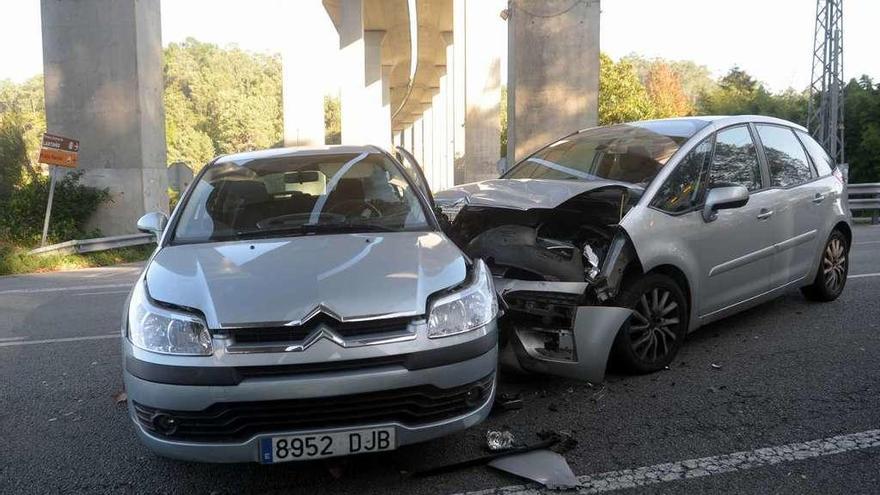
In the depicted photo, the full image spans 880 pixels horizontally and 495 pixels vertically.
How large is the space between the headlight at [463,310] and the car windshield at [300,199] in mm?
913

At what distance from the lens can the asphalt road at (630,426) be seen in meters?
3.15

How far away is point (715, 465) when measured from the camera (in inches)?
127

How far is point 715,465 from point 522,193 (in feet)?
7.19

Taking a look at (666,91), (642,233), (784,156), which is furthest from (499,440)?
(666,91)

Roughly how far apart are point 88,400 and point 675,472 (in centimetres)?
363

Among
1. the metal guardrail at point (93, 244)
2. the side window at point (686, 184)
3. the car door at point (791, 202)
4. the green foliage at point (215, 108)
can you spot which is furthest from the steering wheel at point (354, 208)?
the green foliage at point (215, 108)

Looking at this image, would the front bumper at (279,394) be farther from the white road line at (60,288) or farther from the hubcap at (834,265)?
the white road line at (60,288)

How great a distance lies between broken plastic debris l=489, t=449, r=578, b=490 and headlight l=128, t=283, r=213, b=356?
1.47 metres

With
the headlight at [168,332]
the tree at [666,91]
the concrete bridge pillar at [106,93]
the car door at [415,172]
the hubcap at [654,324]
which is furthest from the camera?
the tree at [666,91]

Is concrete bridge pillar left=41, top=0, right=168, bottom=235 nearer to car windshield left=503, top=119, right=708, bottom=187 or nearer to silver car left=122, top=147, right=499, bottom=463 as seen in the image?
car windshield left=503, top=119, right=708, bottom=187

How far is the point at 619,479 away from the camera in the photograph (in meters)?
3.12

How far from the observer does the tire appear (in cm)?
603

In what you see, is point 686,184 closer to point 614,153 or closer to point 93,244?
point 614,153

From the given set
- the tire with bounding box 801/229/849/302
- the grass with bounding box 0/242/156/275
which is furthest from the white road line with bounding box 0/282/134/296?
the tire with bounding box 801/229/849/302
